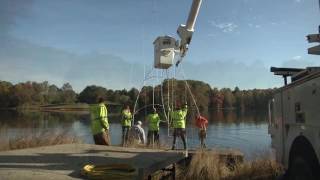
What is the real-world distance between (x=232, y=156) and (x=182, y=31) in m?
5.25

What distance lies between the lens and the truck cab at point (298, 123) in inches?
271

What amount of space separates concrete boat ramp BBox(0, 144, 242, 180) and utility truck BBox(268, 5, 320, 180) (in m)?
2.77

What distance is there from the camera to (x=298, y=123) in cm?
769

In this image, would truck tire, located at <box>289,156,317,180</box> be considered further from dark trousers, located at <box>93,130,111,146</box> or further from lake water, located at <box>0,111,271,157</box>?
lake water, located at <box>0,111,271,157</box>

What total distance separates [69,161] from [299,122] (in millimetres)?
5819

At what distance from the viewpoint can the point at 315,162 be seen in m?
7.07

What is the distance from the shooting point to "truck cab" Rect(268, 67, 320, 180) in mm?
6879

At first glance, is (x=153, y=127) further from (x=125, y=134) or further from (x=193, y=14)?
(x=193, y=14)

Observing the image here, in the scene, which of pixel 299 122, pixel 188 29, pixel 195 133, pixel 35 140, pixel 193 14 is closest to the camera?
pixel 299 122

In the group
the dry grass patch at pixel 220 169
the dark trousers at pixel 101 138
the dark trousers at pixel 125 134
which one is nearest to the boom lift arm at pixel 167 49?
the dark trousers at pixel 125 134

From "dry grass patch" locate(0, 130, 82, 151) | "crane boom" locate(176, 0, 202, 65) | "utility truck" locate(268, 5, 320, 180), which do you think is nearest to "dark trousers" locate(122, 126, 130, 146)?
"dry grass patch" locate(0, 130, 82, 151)

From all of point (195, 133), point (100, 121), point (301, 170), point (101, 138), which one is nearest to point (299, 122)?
point (301, 170)

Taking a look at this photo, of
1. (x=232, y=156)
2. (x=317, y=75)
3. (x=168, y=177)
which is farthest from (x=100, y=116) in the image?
(x=317, y=75)

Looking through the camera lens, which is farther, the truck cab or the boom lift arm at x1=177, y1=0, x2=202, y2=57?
the boom lift arm at x1=177, y1=0, x2=202, y2=57
